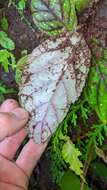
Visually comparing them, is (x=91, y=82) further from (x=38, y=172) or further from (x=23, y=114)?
(x=38, y=172)

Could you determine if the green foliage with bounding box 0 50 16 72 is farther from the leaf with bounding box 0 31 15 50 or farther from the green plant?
the green plant

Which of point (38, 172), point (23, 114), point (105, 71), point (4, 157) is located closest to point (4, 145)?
point (4, 157)

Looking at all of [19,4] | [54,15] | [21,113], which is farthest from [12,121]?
[19,4]

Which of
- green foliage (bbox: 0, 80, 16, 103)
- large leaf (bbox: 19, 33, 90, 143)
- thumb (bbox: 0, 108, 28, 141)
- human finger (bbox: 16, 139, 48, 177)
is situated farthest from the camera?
green foliage (bbox: 0, 80, 16, 103)

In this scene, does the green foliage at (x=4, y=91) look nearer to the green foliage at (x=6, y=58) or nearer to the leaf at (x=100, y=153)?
the green foliage at (x=6, y=58)

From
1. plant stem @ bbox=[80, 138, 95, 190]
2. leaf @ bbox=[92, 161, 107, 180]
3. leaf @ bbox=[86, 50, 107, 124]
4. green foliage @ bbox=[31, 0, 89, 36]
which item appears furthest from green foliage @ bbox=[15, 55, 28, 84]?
leaf @ bbox=[92, 161, 107, 180]

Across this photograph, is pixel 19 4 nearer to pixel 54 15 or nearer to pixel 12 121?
pixel 54 15
